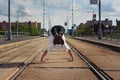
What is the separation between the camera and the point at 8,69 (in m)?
14.9

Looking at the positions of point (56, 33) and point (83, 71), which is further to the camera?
point (56, 33)

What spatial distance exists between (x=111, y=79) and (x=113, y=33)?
44.3 m

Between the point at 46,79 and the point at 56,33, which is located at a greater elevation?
the point at 56,33

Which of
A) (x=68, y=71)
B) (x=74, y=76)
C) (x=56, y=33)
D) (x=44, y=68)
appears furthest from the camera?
(x=56, y=33)

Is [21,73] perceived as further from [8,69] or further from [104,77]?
[104,77]

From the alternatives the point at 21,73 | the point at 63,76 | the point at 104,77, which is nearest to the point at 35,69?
the point at 21,73

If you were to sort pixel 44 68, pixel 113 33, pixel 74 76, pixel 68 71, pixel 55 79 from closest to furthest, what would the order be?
pixel 55 79 → pixel 74 76 → pixel 68 71 → pixel 44 68 → pixel 113 33

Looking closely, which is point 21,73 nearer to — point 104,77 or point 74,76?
point 74,76

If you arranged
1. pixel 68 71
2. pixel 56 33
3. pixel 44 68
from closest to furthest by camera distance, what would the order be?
pixel 68 71 < pixel 44 68 < pixel 56 33

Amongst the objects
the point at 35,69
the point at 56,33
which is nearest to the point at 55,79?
the point at 35,69

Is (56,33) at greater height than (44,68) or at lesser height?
greater

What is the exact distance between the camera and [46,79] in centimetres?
1227

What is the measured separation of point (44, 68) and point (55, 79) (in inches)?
128

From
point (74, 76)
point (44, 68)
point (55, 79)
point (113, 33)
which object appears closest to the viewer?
point (55, 79)
